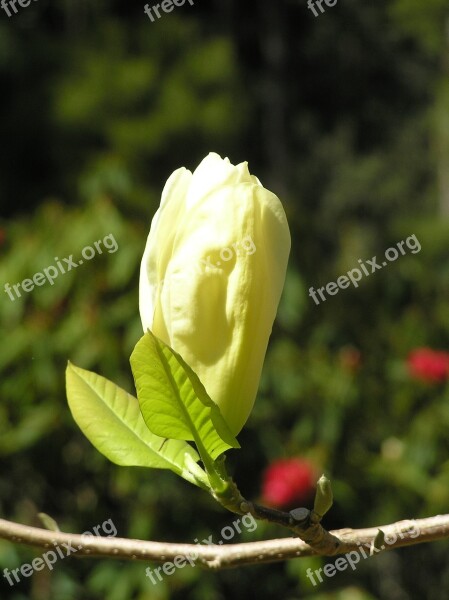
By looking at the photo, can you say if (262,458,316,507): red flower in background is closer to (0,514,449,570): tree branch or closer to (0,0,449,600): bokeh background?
(0,0,449,600): bokeh background

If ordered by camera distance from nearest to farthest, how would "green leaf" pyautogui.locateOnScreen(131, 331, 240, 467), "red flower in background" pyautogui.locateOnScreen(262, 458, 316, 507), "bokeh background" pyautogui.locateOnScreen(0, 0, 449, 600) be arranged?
"green leaf" pyautogui.locateOnScreen(131, 331, 240, 467)
"red flower in background" pyautogui.locateOnScreen(262, 458, 316, 507)
"bokeh background" pyautogui.locateOnScreen(0, 0, 449, 600)

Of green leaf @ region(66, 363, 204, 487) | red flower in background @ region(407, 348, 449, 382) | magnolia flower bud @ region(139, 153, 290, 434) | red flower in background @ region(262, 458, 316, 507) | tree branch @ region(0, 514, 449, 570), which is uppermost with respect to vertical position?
magnolia flower bud @ region(139, 153, 290, 434)

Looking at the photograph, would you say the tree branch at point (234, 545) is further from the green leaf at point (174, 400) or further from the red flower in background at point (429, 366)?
the red flower in background at point (429, 366)

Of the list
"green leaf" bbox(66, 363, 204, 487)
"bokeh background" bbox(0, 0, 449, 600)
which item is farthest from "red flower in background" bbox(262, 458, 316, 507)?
"green leaf" bbox(66, 363, 204, 487)

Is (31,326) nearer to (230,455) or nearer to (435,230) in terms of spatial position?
(230,455)

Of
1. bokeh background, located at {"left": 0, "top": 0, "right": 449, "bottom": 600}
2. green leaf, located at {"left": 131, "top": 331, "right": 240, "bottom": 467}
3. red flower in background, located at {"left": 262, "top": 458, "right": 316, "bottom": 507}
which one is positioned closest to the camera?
green leaf, located at {"left": 131, "top": 331, "right": 240, "bottom": 467}

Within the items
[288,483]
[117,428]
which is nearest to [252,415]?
[288,483]

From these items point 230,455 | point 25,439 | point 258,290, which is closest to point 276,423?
point 230,455
